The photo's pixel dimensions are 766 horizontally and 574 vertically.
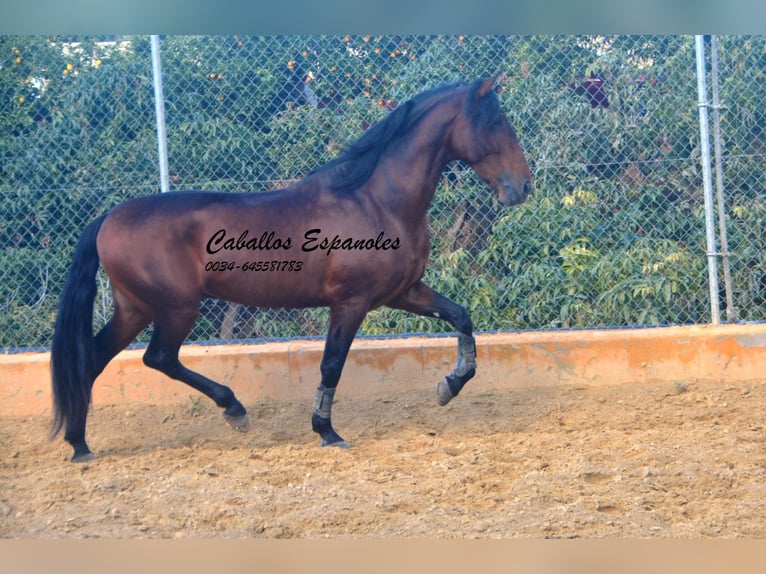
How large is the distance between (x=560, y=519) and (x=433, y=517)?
0.49 m

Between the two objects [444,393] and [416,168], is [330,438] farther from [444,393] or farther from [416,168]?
[416,168]

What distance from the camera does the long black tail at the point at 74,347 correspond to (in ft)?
14.9

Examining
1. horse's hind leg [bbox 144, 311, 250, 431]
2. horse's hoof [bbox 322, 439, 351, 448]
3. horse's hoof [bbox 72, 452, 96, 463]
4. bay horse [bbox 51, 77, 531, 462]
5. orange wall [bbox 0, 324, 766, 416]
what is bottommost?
horse's hoof [bbox 322, 439, 351, 448]

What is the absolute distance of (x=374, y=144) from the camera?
4.71 m

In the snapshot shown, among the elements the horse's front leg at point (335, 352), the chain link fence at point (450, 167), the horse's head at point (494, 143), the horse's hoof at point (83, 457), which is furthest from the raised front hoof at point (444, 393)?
the horse's hoof at point (83, 457)

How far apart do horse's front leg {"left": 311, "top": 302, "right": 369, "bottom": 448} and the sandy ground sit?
11 centimetres

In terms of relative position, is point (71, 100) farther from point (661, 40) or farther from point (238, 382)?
point (661, 40)

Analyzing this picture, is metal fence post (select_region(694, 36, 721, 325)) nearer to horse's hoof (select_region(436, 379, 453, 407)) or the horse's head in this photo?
the horse's head

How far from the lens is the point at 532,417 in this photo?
5.10 m

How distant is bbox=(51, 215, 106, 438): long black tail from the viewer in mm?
4527

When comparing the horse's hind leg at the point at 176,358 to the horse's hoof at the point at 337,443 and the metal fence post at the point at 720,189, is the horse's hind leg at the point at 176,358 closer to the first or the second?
the horse's hoof at the point at 337,443

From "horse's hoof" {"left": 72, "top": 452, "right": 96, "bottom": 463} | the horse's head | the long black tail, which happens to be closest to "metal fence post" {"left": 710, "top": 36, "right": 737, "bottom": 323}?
the horse's head

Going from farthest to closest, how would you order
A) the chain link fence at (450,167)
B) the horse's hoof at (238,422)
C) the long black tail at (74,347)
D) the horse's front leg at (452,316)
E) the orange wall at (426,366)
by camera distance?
the chain link fence at (450,167)
the orange wall at (426,366)
the horse's hoof at (238,422)
the horse's front leg at (452,316)
the long black tail at (74,347)

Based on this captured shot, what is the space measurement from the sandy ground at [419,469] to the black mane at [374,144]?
1.48m
